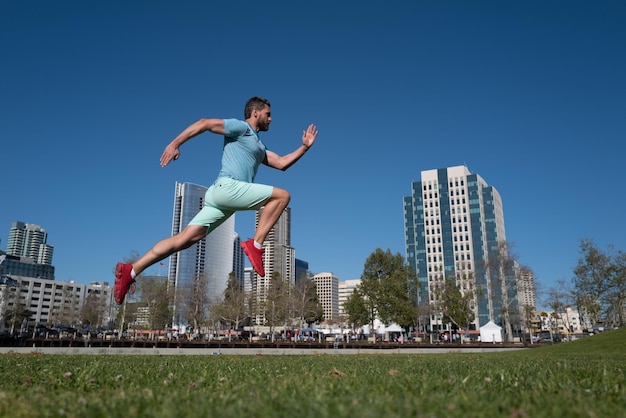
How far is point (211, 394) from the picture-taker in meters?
2.76

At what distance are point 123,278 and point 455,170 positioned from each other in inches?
5102

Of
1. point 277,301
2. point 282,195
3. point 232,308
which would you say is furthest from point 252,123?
point 277,301

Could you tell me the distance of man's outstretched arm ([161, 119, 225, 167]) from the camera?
5449 millimetres

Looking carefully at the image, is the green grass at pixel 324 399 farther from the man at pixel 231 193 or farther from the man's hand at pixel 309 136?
the man's hand at pixel 309 136

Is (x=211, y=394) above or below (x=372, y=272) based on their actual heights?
below

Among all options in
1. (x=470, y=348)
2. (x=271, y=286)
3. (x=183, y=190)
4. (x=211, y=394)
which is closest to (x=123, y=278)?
(x=211, y=394)

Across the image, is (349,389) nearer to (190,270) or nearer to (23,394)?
(23,394)

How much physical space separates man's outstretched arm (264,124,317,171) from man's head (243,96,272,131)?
415 mm

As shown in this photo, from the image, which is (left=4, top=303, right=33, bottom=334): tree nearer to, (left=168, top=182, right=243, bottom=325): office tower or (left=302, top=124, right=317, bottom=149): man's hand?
(left=302, top=124, right=317, bottom=149): man's hand

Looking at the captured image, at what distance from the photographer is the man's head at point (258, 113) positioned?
6.25 metres

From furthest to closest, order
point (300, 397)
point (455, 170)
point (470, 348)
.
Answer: point (455, 170) → point (470, 348) → point (300, 397)

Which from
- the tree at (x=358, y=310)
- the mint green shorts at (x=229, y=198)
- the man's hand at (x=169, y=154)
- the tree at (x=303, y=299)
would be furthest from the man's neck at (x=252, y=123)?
the tree at (x=303, y=299)

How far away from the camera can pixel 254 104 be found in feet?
20.7

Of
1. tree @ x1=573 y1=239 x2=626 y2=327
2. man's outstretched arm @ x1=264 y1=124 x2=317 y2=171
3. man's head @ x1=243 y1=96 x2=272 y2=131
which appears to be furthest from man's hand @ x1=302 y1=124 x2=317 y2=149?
tree @ x1=573 y1=239 x2=626 y2=327
